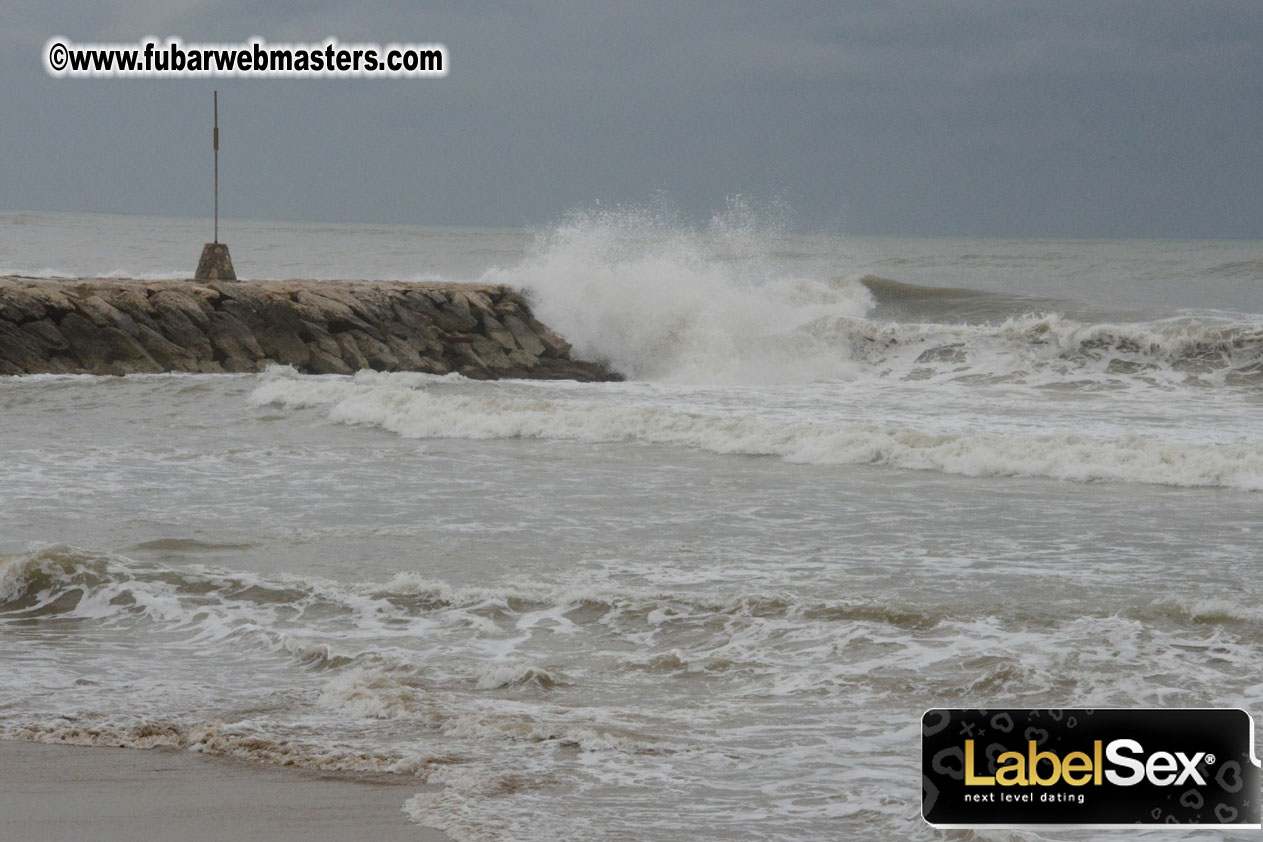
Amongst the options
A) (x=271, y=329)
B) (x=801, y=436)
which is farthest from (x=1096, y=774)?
A: (x=271, y=329)

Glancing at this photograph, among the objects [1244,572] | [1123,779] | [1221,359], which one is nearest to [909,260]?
[1221,359]

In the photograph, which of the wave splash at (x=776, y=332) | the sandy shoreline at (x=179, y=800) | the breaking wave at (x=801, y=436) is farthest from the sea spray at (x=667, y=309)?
the sandy shoreline at (x=179, y=800)

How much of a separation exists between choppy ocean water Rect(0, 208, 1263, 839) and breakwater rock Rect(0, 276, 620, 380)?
154 cm

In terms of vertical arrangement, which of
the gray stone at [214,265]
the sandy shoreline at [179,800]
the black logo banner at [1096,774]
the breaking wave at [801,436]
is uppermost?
the gray stone at [214,265]

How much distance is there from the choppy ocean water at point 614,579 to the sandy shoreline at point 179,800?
0.13 m

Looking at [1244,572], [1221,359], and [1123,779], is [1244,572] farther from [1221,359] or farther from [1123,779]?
[1221,359]

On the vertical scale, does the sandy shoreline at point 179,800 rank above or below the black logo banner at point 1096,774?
below

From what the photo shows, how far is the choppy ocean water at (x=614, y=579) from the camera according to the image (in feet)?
14.6

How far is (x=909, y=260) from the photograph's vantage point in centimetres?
5050

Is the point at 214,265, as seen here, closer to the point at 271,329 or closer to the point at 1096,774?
the point at 271,329

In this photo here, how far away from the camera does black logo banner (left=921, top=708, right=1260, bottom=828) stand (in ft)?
11.6

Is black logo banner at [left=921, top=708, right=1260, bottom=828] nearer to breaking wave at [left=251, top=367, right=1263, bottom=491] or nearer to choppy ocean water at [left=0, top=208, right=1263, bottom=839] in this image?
choppy ocean water at [left=0, top=208, right=1263, bottom=839]

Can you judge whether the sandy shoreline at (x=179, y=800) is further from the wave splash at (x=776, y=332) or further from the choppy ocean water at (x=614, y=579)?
the wave splash at (x=776, y=332)

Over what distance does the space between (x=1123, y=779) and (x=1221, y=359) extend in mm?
16132
